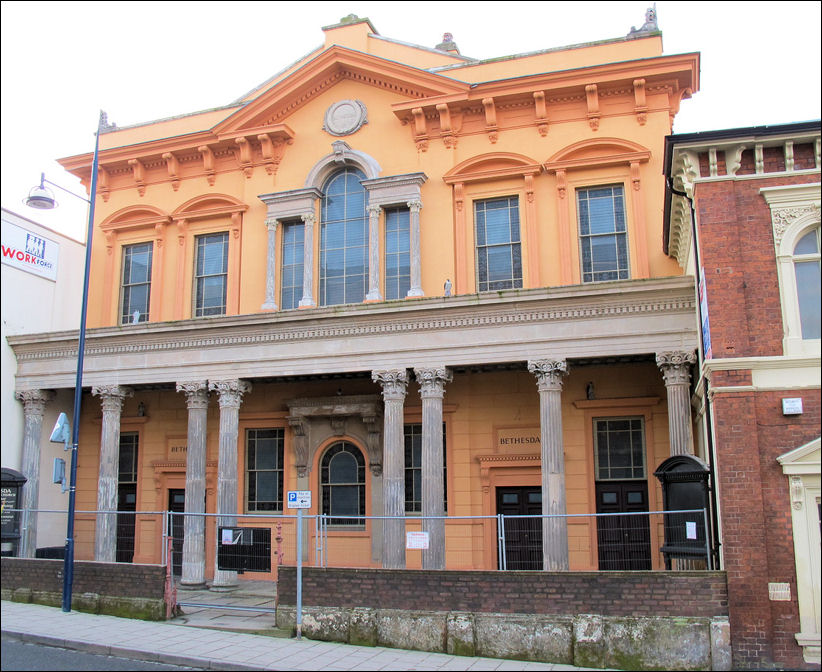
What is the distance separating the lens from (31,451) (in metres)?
20.2

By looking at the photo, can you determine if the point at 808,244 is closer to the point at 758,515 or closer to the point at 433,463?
the point at 758,515

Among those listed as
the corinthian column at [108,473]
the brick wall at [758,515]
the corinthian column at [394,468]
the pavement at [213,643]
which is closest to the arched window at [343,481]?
the corinthian column at [394,468]

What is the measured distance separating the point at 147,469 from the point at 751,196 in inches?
660

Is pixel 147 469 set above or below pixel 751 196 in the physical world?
below

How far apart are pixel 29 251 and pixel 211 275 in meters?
4.60

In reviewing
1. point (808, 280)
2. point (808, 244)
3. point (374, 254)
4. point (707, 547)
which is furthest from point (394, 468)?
point (808, 244)

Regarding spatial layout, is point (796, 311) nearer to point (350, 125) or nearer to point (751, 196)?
point (751, 196)

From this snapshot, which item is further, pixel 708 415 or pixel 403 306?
pixel 403 306

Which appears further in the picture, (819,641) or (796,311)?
(796,311)

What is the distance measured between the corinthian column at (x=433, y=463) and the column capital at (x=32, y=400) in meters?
10.00

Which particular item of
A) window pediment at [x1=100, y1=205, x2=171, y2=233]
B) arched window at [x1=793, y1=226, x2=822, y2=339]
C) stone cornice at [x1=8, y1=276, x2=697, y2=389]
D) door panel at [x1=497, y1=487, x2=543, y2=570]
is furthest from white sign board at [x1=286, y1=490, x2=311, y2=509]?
window pediment at [x1=100, y1=205, x2=171, y2=233]

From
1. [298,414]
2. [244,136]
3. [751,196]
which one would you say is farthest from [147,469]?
[751,196]

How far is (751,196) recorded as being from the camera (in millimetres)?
12773

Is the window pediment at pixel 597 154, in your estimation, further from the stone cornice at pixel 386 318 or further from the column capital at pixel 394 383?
the column capital at pixel 394 383
